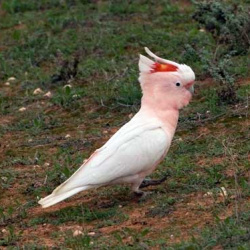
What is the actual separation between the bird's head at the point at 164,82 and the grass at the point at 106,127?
558 millimetres

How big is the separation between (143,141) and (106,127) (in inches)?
79.5

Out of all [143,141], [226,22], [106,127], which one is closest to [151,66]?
[143,141]

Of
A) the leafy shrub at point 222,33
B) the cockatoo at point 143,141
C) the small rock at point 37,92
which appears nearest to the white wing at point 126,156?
the cockatoo at point 143,141

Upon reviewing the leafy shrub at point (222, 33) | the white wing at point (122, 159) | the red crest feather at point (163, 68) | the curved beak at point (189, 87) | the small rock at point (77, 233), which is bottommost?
the leafy shrub at point (222, 33)

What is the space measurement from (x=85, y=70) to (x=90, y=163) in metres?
3.55

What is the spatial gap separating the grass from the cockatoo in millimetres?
211

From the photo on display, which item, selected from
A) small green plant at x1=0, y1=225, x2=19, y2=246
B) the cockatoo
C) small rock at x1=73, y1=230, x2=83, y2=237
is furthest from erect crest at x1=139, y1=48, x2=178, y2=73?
small green plant at x1=0, y1=225, x2=19, y2=246

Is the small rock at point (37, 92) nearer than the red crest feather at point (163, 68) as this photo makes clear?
No

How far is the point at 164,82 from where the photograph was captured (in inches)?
294

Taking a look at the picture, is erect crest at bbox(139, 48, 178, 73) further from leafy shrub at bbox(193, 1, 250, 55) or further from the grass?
leafy shrub at bbox(193, 1, 250, 55)

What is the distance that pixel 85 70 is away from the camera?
10680mm

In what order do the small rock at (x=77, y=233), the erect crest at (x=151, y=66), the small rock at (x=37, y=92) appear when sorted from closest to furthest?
the small rock at (x=77, y=233), the erect crest at (x=151, y=66), the small rock at (x=37, y=92)

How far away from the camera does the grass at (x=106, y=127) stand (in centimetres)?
673

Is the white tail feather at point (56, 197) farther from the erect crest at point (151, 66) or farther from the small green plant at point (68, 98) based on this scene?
the small green plant at point (68, 98)
